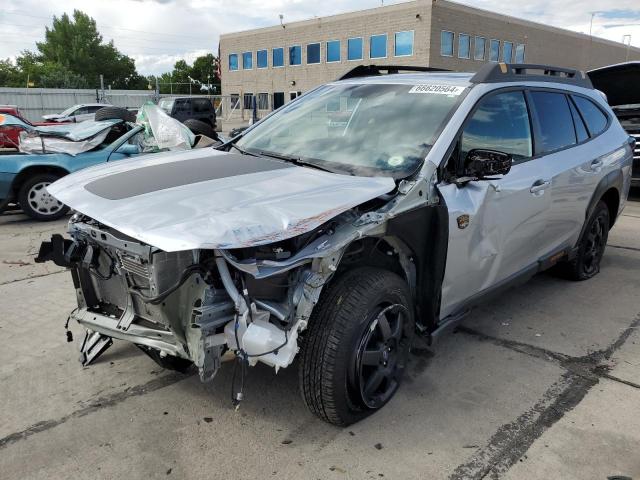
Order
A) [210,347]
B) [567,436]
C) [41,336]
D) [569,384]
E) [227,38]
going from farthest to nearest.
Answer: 1. [227,38]
2. [41,336]
3. [569,384]
4. [567,436]
5. [210,347]

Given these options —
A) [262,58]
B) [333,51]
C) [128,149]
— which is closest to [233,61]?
[262,58]

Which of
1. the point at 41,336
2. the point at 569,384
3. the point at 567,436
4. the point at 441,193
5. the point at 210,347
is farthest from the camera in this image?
the point at 41,336

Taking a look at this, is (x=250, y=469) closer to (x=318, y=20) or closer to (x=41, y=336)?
(x=41, y=336)

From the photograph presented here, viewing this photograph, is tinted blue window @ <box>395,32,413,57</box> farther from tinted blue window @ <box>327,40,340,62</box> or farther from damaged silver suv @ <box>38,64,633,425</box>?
damaged silver suv @ <box>38,64,633,425</box>

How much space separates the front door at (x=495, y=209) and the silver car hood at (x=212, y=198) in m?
0.58

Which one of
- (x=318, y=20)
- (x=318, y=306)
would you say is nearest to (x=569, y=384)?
(x=318, y=306)

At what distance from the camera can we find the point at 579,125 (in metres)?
4.53

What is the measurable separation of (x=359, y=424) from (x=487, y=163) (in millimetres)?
1597

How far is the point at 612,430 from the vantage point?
2855 mm

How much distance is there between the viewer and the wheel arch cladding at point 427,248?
9.29 ft

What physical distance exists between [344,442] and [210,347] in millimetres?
863

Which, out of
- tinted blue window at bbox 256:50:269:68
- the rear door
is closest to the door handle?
the rear door

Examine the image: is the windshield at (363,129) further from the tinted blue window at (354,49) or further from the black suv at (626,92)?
the tinted blue window at (354,49)

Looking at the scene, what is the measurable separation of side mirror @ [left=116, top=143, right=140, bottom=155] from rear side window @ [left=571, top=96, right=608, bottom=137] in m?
6.65
